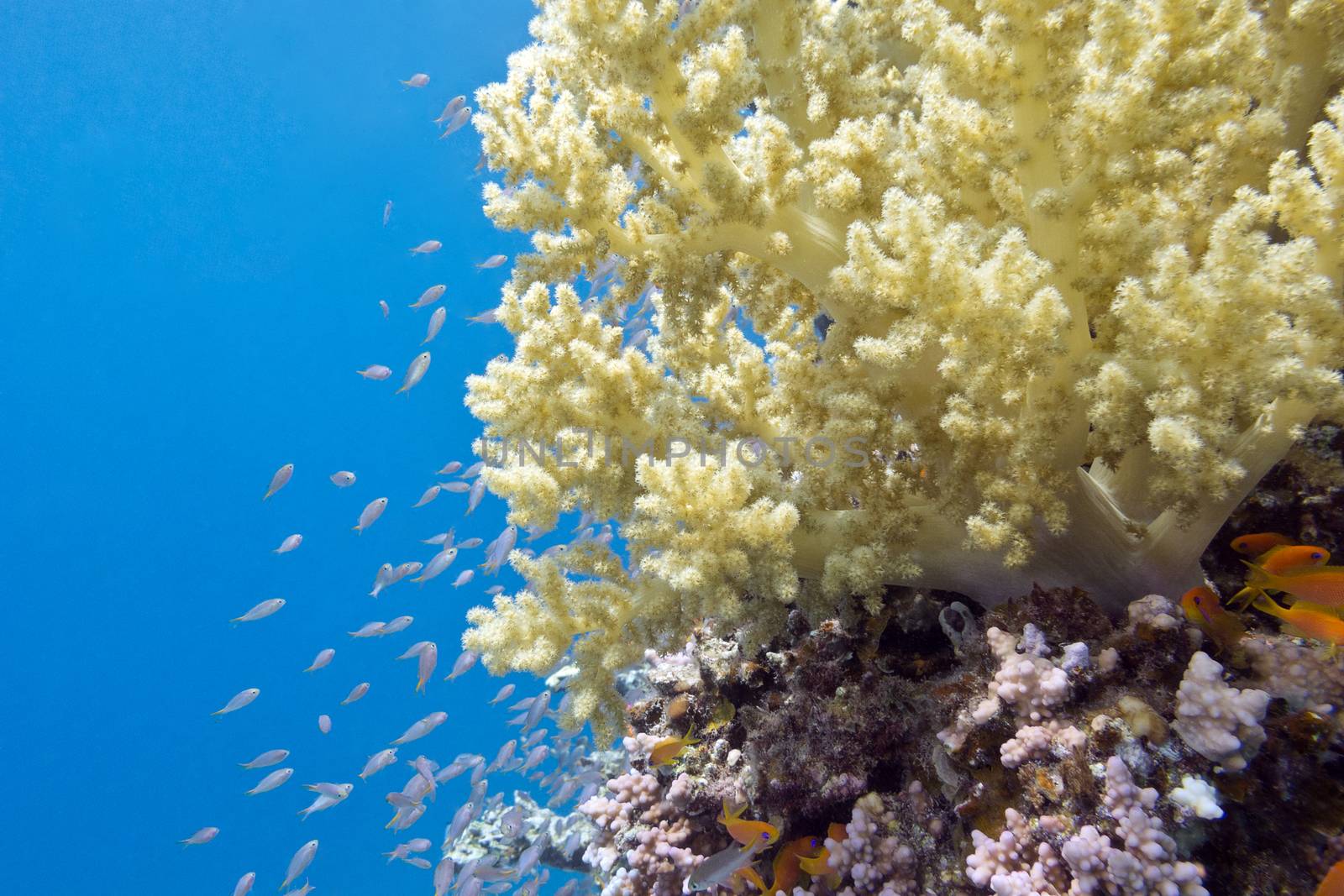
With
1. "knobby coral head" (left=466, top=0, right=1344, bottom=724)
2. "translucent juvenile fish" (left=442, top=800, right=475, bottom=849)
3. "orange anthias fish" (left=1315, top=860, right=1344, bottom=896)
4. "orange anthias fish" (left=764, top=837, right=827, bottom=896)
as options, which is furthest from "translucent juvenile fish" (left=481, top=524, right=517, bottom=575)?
"orange anthias fish" (left=1315, top=860, right=1344, bottom=896)

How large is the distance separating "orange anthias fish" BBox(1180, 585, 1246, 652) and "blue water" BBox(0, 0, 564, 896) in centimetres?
4429

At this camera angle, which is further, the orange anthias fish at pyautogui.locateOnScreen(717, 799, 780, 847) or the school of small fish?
the school of small fish

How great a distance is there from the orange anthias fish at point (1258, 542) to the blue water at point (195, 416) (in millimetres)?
44124

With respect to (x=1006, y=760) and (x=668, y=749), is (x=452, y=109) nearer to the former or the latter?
(x=668, y=749)

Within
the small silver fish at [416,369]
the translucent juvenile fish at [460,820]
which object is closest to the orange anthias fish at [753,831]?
the translucent juvenile fish at [460,820]

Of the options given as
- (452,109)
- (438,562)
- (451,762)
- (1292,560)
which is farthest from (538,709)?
(452,109)

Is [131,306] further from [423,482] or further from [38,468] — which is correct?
[423,482]

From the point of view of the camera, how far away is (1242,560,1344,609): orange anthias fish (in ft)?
6.01

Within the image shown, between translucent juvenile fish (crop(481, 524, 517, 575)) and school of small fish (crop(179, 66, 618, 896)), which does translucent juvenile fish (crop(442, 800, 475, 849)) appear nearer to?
school of small fish (crop(179, 66, 618, 896))

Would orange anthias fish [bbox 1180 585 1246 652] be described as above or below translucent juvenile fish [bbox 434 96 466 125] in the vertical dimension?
below

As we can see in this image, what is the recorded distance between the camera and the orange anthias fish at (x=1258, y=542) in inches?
91.0

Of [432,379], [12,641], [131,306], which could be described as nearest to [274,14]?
[131,306]

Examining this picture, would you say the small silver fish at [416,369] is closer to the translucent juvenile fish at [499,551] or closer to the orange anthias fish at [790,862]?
the translucent juvenile fish at [499,551]

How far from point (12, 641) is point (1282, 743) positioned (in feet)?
213
